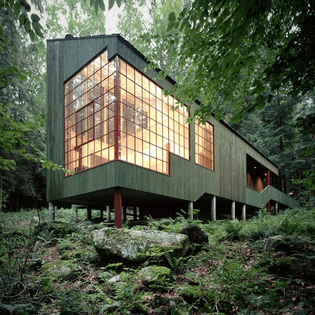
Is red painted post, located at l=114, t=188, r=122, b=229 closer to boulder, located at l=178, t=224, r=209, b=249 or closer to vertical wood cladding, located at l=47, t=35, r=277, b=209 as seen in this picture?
vertical wood cladding, located at l=47, t=35, r=277, b=209

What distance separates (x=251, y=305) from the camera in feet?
11.0

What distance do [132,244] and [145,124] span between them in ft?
20.1

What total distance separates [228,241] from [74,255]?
156 inches

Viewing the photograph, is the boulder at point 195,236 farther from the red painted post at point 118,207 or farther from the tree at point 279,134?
the tree at point 279,134

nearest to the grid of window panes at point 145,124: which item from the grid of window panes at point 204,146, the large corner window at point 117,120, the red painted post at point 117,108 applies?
the large corner window at point 117,120

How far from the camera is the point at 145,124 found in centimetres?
1047

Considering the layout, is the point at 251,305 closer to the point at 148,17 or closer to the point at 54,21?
the point at 148,17

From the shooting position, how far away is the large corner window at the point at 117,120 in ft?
30.7

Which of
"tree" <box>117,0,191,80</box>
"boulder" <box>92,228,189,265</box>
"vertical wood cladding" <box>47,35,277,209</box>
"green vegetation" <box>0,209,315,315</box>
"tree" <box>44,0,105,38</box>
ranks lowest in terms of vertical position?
"green vegetation" <box>0,209,315,315</box>

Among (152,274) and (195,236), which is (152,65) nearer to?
(195,236)

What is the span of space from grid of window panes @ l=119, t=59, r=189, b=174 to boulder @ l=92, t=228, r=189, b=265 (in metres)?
3.98

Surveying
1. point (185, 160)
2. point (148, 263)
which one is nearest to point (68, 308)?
point (148, 263)

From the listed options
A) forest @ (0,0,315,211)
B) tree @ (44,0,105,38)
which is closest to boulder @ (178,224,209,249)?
forest @ (0,0,315,211)

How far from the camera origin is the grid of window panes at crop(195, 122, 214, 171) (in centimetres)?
1386
